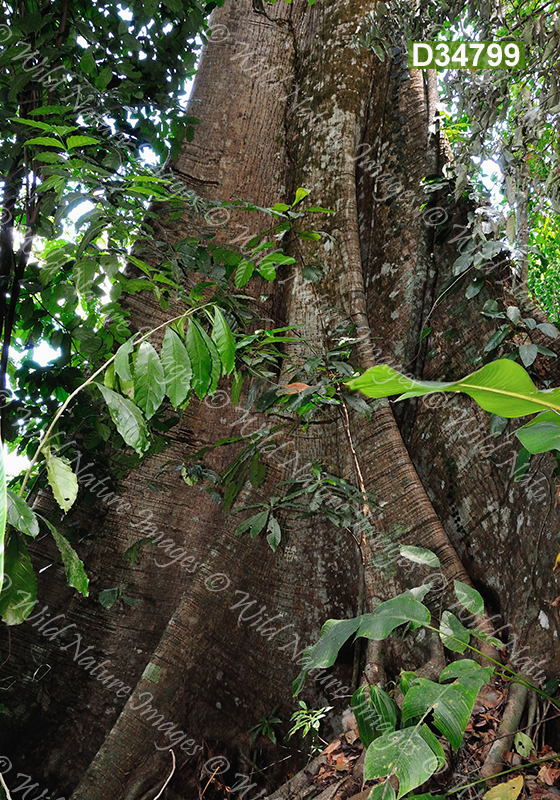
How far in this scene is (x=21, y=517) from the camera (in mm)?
852

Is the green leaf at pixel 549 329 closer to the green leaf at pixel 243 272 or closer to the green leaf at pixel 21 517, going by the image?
the green leaf at pixel 243 272

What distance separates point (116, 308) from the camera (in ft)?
5.75

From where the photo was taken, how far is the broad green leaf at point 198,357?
1.10m

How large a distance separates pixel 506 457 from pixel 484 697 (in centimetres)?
72

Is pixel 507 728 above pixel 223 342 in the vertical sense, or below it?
below

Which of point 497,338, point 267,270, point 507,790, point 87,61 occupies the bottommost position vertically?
point 507,790

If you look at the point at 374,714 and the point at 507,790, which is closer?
the point at 507,790

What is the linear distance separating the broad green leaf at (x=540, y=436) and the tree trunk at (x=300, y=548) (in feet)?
2.54

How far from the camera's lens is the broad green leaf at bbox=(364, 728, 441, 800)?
0.91m

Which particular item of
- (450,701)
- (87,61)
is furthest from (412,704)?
(87,61)

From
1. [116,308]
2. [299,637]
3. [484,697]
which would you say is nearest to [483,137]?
[116,308]

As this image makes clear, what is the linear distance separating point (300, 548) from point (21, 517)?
4.95 feet

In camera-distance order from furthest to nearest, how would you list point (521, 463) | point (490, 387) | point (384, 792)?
point (521, 463) < point (384, 792) < point (490, 387)

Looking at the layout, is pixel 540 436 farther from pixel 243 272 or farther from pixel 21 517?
pixel 243 272
